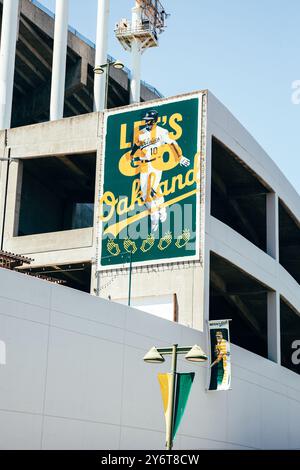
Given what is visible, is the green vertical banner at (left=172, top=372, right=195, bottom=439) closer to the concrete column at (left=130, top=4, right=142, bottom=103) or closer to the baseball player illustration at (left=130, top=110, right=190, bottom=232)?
the baseball player illustration at (left=130, top=110, right=190, bottom=232)

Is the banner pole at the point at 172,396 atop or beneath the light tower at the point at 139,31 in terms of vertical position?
beneath

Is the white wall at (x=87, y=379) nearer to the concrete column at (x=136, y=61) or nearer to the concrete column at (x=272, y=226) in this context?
the concrete column at (x=272, y=226)

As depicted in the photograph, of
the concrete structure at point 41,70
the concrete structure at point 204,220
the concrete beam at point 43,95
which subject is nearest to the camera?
the concrete structure at point 204,220

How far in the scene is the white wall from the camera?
26844 millimetres

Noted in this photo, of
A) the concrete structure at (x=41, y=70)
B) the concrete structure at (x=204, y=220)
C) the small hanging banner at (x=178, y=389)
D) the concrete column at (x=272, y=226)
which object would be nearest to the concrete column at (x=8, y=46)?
the concrete structure at (x=41, y=70)

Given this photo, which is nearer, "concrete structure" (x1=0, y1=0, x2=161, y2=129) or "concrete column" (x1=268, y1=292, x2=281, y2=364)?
"concrete column" (x1=268, y1=292, x2=281, y2=364)

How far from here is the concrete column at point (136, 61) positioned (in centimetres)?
6222

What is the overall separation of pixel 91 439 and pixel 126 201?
13.2m

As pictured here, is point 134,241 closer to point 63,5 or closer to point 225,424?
point 225,424

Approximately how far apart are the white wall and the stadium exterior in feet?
0.17

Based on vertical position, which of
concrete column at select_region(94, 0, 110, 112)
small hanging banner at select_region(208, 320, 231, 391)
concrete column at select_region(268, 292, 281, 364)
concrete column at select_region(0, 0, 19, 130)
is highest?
concrete column at select_region(94, 0, 110, 112)

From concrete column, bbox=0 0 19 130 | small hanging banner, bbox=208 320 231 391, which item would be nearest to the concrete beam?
concrete column, bbox=0 0 19 130

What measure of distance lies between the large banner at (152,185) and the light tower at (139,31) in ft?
73.9

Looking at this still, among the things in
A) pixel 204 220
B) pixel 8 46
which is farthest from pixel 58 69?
pixel 204 220
